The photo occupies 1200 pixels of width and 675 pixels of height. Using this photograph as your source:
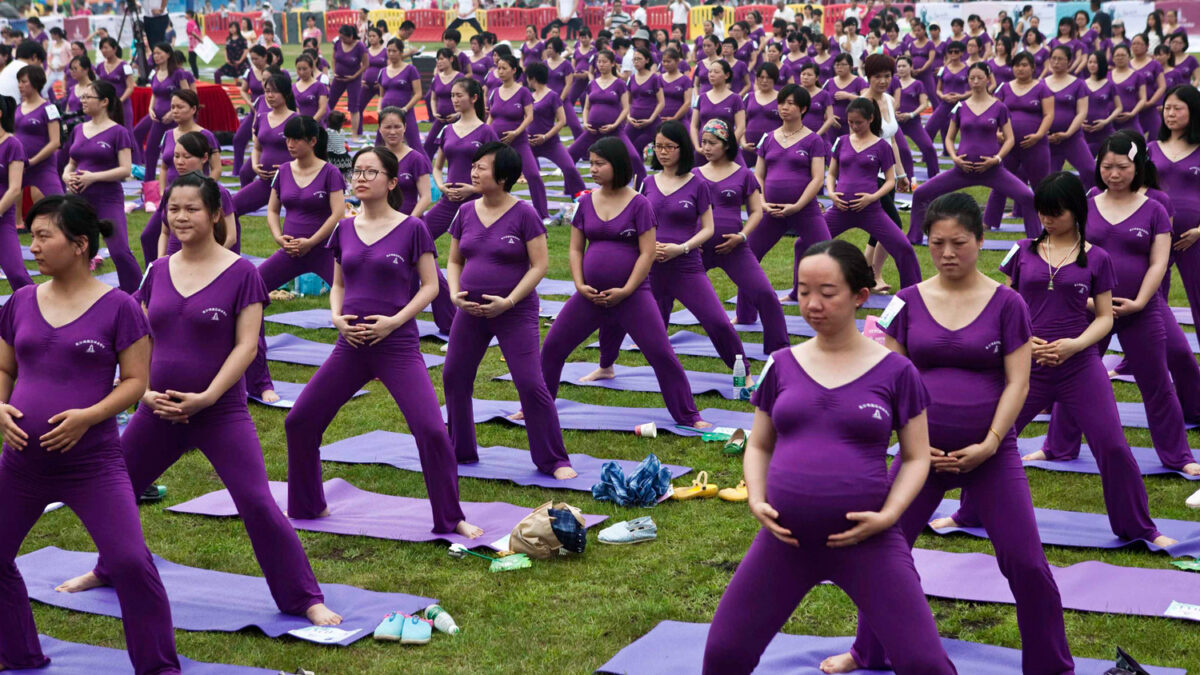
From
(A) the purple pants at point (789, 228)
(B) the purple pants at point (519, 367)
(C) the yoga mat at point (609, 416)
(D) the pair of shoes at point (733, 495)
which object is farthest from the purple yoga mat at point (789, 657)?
(A) the purple pants at point (789, 228)

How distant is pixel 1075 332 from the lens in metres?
6.97

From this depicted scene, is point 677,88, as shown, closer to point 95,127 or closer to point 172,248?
point 95,127

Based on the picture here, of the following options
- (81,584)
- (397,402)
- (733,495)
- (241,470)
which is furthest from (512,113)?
(241,470)

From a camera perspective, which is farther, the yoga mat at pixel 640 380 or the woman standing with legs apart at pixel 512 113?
the woman standing with legs apart at pixel 512 113

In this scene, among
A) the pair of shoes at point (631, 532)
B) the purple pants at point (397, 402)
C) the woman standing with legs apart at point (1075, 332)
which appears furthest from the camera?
the pair of shoes at point (631, 532)

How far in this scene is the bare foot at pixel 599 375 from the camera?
10.9 meters

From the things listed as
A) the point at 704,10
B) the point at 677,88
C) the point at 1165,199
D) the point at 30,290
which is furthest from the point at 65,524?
the point at 704,10

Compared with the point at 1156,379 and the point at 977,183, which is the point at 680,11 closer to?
the point at 977,183

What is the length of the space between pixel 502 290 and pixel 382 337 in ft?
3.90

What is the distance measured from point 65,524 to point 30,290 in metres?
2.64

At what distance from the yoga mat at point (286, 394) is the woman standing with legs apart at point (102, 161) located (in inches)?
88.0

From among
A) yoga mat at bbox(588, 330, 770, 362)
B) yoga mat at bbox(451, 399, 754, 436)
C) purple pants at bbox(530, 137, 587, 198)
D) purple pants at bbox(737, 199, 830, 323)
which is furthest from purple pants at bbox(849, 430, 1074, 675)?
purple pants at bbox(530, 137, 587, 198)

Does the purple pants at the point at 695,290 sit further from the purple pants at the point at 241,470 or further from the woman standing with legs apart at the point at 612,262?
the purple pants at the point at 241,470

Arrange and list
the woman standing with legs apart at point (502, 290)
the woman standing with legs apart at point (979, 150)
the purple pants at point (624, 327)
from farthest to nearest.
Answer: the woman standing with legs apart at point (979, 150) → the purple pants at point (624, 327) → the woman standing with legs apart at point (502, 290)
